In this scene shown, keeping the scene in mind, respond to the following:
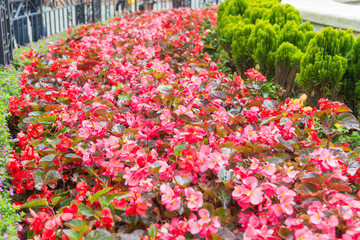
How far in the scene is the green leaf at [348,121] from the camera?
189 centimetres

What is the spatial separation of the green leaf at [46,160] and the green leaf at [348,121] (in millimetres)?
1450

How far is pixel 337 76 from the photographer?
3168 mm

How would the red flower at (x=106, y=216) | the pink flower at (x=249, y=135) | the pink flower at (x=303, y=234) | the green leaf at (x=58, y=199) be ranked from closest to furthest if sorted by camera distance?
the pink flower at (x=303, y=234) < the red flower at (x=106, y=216) < the green leaf at (x=58, y=199) < the pink flower at (x=249, y=135)

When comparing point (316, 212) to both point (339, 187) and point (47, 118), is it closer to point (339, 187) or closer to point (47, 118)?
point (339, 187)

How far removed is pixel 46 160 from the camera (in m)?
1.86

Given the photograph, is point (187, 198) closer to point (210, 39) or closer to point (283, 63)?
point (283, 63)

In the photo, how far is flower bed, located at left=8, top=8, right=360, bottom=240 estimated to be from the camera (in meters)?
1.40

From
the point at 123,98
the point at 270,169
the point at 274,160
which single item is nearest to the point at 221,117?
the point at 274,160

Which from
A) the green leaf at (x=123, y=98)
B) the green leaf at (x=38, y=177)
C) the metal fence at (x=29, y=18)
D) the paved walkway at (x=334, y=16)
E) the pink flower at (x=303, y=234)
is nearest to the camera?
the pink flower at (x=303, y=234)

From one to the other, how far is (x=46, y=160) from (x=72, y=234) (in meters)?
0.63

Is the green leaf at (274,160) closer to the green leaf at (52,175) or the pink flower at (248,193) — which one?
the pink flower at (248,193)

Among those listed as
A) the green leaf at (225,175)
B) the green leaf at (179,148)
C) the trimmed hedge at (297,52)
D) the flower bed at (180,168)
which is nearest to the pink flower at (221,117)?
the flower bed at (180,168)

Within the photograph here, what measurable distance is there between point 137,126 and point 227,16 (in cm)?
412

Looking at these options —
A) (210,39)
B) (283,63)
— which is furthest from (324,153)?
(210,39)
